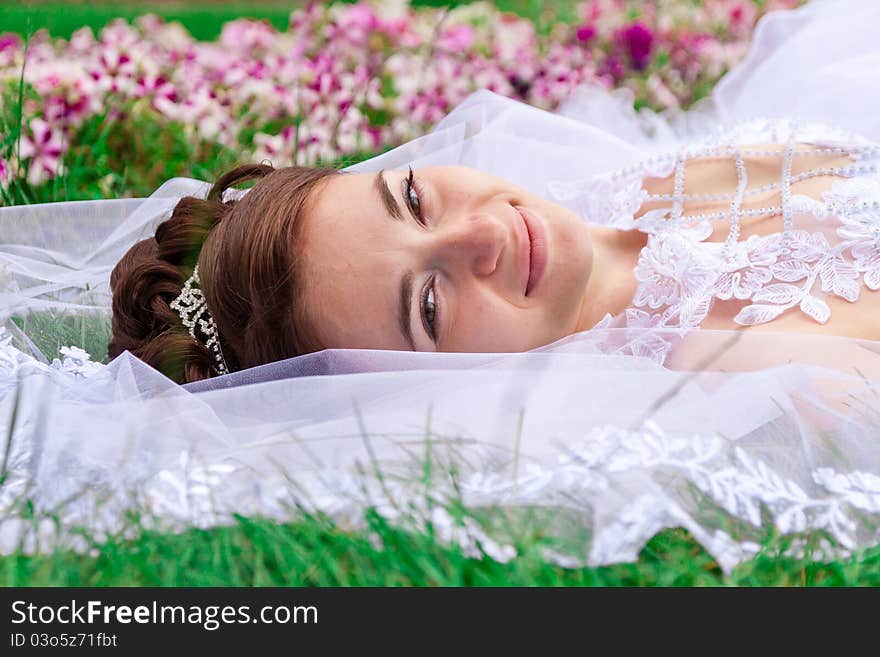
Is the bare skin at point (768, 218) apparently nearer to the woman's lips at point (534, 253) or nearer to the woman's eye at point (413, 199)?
the woman's lips at point (534, 253)

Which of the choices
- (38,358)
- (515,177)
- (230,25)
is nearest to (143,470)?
(38,358)

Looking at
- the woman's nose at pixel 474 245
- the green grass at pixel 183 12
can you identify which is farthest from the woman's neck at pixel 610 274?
the green grass at pixel 183 12

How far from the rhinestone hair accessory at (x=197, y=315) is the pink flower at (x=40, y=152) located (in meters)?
1.40

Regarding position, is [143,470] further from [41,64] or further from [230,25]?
[230,25]

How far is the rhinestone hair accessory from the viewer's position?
95.0 inches

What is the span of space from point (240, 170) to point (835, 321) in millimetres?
1647

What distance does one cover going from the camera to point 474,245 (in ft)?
7.21

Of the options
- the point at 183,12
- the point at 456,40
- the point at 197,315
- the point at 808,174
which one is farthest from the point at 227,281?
the point at 183,12

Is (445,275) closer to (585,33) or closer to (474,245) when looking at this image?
(474,245)

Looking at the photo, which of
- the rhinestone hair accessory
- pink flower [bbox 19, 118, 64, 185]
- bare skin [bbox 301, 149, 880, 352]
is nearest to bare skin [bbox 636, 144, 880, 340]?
bare skin [bbox 301, 149, 880, 352]

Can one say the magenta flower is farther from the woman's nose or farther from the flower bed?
the woman's nose

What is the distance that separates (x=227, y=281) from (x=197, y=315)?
5.3 inches

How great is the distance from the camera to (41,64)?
3.96 m

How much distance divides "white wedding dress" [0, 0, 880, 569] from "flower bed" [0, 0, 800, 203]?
4.24ft
